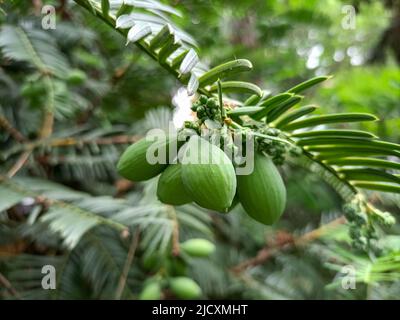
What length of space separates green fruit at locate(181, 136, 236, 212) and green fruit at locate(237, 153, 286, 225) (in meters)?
0.07

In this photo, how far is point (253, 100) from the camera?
0.84m

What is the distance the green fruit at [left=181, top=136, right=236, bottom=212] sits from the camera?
685mm

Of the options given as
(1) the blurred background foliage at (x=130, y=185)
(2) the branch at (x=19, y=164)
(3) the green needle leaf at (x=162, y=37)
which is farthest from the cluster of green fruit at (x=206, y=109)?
(2) the branch at (x=19, y=164)

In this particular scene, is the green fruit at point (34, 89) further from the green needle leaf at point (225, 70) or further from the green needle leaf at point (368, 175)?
the green needle leaf at point (368, 175)

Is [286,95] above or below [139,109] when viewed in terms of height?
below

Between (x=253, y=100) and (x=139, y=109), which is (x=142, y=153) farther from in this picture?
(x=139, y=109)

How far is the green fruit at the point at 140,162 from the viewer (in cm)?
78

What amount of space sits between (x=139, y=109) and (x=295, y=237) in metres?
0.92

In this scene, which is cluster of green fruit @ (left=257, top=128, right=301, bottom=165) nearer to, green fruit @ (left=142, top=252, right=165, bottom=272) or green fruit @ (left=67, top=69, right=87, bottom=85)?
green fruit @ (left=142, top=252, right=165, bottom=272)

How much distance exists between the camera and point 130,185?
1.88 metres

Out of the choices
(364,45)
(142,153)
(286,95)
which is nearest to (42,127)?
(142,153)

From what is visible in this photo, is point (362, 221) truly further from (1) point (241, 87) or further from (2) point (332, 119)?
(1) point (241, 87)

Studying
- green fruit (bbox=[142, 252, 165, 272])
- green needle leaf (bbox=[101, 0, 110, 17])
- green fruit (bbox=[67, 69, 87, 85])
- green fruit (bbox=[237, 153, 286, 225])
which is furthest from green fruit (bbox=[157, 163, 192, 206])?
green fruit (bbox=[67, 69, 87, 85])
